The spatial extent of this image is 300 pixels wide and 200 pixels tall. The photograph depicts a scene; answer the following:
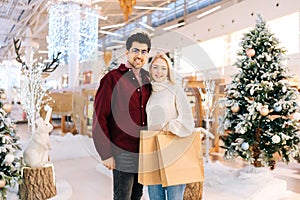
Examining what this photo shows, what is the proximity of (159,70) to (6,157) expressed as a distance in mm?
1606

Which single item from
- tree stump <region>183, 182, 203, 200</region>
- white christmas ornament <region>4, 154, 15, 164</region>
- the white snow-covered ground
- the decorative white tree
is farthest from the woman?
the decorative white tree

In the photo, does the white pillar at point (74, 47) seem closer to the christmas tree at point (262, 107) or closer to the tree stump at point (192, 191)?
the christmas tree at point (262, 107)

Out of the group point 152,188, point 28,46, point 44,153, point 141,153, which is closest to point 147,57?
point 141,153

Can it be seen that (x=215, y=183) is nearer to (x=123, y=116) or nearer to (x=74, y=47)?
(x=123, y=116)

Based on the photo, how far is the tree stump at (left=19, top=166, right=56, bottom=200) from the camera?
292cm

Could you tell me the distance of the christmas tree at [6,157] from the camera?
241 centimetres

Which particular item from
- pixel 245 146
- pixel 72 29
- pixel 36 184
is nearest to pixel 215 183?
pixel 245 146

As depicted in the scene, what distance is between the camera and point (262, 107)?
3.39 metres

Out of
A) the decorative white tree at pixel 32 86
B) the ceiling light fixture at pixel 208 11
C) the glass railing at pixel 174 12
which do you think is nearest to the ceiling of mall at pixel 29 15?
the glass railing at pixel 174 12

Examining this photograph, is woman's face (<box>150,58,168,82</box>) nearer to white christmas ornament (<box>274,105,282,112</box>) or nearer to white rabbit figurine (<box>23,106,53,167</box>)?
white rabbit figurine (<box>23,106,53,167</box>)

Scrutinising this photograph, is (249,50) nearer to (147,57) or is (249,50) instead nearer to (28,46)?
(147,57)

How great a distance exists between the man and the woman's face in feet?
0.24

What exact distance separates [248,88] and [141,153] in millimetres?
2377

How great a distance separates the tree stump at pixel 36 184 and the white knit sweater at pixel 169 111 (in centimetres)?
186
